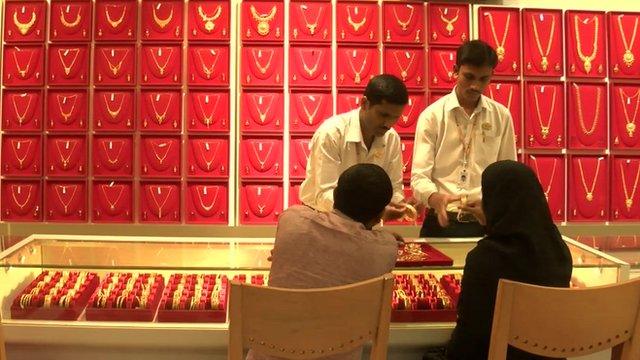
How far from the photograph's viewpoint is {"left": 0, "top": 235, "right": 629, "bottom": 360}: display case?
229 cm

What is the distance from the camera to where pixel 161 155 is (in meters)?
4.52

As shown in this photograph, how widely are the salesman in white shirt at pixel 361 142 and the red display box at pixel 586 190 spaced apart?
1945 mm

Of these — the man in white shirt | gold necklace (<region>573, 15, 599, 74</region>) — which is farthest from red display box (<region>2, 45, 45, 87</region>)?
gold necklace (<region>573, 15, 599, 74</region>)

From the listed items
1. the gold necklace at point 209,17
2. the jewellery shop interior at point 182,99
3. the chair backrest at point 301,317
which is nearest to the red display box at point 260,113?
the jewellery shop interior at point 182,99

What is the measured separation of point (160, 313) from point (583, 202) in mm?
3250

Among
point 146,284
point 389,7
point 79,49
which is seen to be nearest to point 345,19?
point 389,7

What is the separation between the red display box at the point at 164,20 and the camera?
450 cm

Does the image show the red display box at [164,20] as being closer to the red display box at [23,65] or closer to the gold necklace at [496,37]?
the red display box at [23,65]

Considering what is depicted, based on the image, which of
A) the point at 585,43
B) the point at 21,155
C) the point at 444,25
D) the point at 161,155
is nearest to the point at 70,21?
the point at 21,155

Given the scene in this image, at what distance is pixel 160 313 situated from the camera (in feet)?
7.68

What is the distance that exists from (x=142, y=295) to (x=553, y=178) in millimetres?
3126

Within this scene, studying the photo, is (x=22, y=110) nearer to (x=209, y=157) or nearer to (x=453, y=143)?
(x=209, y=157)

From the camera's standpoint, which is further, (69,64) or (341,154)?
(69,64)

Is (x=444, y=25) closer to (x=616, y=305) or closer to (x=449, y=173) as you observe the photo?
(x=449, y=173)
